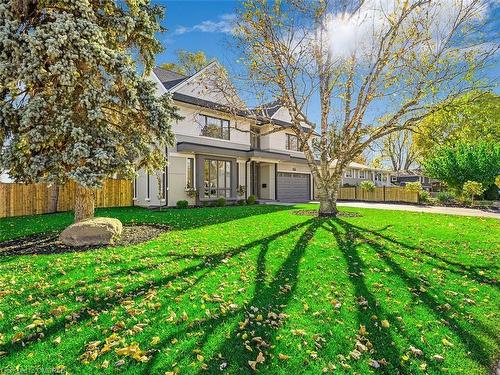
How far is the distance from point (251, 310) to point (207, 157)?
15.2 metres

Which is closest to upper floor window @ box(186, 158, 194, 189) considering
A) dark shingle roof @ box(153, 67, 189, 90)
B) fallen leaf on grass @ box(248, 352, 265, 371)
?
dark shingle roof @ box(153, 67, 189, 90)

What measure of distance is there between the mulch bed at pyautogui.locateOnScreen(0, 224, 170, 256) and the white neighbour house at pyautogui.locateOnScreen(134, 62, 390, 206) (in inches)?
243

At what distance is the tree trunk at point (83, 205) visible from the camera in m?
8.50

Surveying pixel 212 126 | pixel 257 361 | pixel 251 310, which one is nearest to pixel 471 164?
pixel 212 126

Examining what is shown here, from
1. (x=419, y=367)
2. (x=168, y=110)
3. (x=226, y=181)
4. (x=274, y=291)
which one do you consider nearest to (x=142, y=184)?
(x=226, y=181)

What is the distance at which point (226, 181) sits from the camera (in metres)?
19.7

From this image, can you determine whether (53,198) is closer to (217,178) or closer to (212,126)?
(217,178)

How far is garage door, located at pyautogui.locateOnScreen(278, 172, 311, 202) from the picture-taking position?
24.4 meters

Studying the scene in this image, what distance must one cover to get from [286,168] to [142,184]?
1183 centimetres

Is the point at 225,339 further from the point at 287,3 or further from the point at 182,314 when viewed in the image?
the point at 287,3

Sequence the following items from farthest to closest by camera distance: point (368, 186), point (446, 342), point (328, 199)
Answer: point (368, 186), point (328, 199), point (446, 342)

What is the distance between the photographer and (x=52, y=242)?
24.3ft

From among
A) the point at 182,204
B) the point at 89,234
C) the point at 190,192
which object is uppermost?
the point at 190,192

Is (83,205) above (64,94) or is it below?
below
